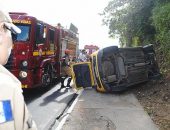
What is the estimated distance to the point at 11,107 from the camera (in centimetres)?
168

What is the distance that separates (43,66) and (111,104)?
3.45 metres

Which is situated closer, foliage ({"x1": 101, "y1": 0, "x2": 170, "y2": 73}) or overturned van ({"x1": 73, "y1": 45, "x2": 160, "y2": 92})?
overturned van ({"x1": 73, "y1": 45, "x2": 160, "y2": 92})

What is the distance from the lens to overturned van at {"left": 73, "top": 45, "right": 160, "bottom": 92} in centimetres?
1459

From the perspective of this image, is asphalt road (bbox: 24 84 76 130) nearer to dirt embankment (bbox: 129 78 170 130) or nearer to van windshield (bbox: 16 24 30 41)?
van windshield (bbox: 16 24 30 41)

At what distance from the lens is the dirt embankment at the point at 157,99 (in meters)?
9.83

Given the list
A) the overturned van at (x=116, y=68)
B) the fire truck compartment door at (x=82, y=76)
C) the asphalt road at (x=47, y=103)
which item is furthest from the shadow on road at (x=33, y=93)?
the overturned van at (x=116, y=68)

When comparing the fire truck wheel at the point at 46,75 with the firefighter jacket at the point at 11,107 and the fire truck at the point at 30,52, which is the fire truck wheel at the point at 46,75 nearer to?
the fire truck at the point at 30,52

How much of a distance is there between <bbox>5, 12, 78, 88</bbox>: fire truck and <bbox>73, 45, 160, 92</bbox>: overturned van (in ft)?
5.52

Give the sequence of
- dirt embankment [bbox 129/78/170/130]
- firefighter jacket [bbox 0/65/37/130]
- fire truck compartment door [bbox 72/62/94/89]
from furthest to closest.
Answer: fire truck compartment door [bbox 72/62/94/89] < dirt embankment [bbox 129/78/170/130] < firefighter jacket [bbox 0/65/37/130]

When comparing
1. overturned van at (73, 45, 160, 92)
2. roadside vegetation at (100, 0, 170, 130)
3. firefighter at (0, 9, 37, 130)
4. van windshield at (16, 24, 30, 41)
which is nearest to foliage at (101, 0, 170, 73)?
roadside vegetation at (100, 0, 170, 130)

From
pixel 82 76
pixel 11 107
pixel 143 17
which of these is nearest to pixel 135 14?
pixel 143 17

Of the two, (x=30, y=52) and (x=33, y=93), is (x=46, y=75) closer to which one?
(x=33, y=93)

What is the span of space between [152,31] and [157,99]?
9332 mm

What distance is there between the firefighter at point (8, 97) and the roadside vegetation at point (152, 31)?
7352mm
